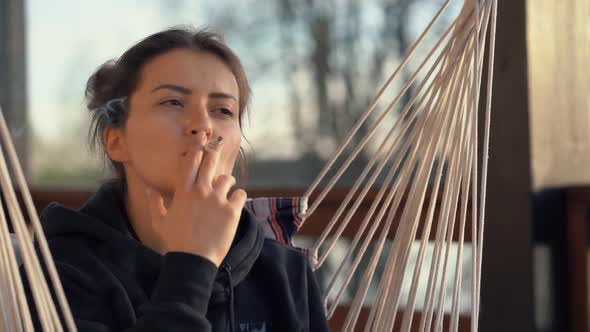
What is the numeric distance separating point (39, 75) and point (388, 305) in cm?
258

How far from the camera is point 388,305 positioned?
3.79 feet

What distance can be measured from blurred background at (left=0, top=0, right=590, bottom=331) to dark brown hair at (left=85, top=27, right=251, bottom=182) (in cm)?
50

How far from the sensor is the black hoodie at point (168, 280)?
931 mm

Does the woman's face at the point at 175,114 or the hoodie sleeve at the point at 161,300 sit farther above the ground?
the woman's face at the point at 175,114

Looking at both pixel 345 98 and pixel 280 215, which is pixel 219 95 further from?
pixel 345 98

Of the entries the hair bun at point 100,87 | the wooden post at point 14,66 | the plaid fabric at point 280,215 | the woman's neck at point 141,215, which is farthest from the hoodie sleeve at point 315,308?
the wooden post at point 14,66

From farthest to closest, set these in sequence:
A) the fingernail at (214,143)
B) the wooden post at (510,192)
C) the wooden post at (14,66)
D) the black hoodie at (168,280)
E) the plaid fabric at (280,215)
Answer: the wooden post at (14,66) → the wooden post at (510,192) → the plaid fabric at (280,215) → the fingernail at (214,143) → the black hoodie at (168,280)

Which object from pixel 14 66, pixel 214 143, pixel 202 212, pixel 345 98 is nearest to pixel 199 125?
pixel 214 143

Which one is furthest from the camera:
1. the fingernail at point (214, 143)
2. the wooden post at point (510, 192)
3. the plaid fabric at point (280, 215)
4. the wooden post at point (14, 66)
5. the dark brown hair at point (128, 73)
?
the wooden post at point (14, 66)

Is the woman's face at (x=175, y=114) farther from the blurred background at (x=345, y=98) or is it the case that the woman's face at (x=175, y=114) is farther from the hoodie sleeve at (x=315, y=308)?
the blurred background at (x=345, y=98)

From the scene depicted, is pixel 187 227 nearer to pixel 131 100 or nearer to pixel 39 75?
pixel 131 100

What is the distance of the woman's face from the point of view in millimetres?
1064

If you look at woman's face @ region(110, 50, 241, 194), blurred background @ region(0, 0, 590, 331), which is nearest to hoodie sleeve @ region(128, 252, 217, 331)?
woman's face @ region(110, 50, 241, 194)

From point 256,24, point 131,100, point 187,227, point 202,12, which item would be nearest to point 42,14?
point 202,12
